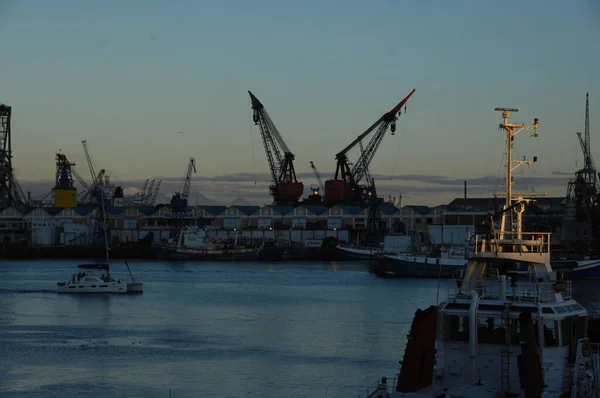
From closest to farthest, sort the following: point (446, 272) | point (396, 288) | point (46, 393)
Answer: point (46, 393) < point (396, 288) < point (446, 272)

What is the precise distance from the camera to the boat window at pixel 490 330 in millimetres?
18516

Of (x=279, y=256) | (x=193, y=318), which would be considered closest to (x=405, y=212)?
(x=279, y=256)

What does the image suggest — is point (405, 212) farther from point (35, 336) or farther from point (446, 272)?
point (35, 336)

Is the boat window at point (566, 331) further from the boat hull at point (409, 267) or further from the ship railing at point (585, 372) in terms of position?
the boat hull at point (409, 267)

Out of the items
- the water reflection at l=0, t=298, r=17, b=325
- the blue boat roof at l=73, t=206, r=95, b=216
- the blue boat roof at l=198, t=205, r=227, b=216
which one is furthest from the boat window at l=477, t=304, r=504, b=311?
the blue boat roof at l=73, t=206, r=95, b=216

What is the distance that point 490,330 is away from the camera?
61.1ft

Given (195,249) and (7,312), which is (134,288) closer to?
(7,312)

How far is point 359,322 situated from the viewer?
53.1m

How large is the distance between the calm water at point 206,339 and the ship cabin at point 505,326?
1268 cm

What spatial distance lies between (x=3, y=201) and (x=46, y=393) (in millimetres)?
147572

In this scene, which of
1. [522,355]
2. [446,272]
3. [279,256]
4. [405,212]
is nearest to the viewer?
[522,355]

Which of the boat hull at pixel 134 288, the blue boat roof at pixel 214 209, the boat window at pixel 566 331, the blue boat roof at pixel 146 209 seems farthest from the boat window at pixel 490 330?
the blue boat roof at pixel 214 209

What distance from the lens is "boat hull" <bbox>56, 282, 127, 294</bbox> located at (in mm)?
71562

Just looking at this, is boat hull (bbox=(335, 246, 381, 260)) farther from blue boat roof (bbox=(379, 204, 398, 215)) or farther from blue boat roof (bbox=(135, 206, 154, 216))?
blue boat roof (bbox=(135, 206, 154, 216))
